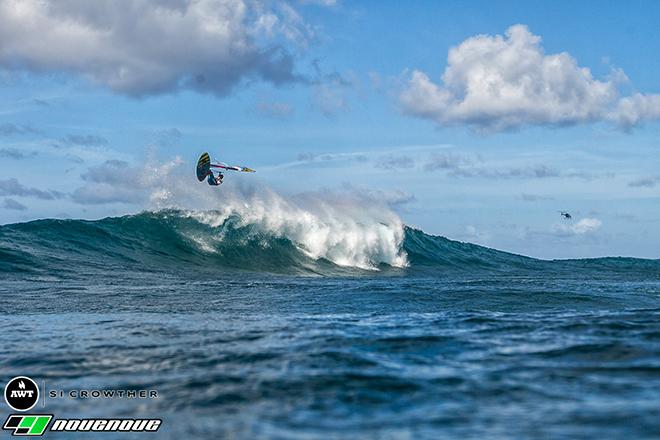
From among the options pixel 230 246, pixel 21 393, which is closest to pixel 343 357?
pixel 21 393

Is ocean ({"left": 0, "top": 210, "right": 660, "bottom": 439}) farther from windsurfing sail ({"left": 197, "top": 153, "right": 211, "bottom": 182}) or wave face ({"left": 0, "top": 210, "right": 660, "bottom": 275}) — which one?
windsurfing sail ({"left": 197, "top": 153, "right": 211, "bottom": 182})

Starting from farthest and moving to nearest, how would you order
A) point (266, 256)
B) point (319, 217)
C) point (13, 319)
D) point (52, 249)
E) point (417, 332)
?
point (319, 217) < point (266, 256) < point (52, 249) < point (13, 319) < point (417, 332)

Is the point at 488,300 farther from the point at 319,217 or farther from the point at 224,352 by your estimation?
the point at 319,217

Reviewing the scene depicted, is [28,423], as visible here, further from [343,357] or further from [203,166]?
[203,166]

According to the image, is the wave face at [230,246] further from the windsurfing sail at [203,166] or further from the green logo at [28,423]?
the green logo at [28,423]

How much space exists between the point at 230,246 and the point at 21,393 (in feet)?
85.8

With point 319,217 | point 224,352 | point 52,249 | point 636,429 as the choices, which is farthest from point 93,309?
point 319,217

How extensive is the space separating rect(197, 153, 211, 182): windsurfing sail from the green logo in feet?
89.3

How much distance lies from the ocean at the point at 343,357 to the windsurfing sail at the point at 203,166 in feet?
47.8

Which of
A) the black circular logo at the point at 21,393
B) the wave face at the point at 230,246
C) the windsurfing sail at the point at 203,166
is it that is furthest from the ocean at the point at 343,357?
the windsurfing sail at the point at 203,166

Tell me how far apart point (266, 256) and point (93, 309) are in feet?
63.8

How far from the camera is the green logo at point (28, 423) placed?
16.0 feet

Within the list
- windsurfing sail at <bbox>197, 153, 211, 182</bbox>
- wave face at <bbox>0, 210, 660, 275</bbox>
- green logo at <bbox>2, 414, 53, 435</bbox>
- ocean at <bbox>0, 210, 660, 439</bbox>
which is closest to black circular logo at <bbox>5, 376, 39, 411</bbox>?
ocean at <bbox>0, 210, 660, 439</bbox>

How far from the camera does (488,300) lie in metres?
14.4
